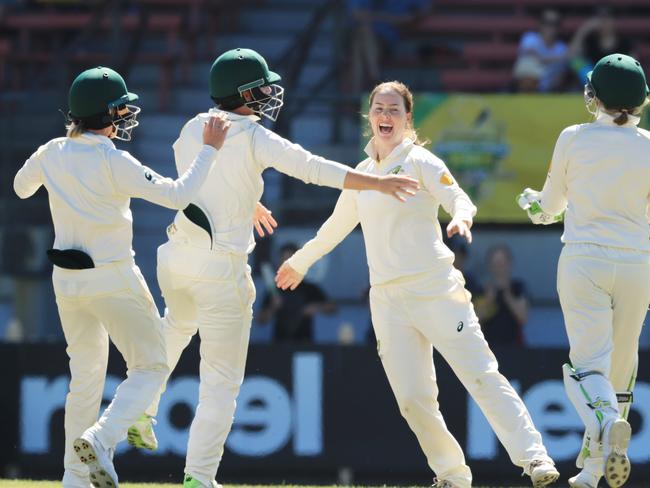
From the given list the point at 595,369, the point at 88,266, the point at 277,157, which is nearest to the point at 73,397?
the point at 88,266

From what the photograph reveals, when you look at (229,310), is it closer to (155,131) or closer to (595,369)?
(595,369)

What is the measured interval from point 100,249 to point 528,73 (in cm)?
712

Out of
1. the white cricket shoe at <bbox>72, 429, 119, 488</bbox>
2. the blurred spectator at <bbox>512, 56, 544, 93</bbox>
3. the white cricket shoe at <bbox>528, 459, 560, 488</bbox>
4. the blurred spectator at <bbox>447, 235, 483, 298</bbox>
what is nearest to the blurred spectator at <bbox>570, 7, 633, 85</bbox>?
the blurred spectator at <bbox>512, 56, 544, 93</bbox>

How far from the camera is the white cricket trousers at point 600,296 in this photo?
6965mm

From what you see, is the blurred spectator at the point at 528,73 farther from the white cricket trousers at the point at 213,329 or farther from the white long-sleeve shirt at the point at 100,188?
the white long-sleeve shirt at the point at 100,188

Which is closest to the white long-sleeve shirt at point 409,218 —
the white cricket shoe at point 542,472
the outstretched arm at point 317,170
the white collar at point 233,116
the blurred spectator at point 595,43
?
the outstretched arm at point 317,170

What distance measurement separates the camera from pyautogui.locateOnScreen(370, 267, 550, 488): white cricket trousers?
23.2ft

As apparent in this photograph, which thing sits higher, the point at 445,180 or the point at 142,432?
the point at 445,180

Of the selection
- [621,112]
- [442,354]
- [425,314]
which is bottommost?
[442,354]

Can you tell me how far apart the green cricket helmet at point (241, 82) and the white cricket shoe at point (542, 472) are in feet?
7.16

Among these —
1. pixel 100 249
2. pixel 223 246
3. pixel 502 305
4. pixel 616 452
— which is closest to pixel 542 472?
pixel 616 452

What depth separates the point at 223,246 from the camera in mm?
7117

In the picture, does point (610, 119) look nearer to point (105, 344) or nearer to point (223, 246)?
point (223, 246)

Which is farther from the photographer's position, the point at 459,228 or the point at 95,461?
the point at 459,228
